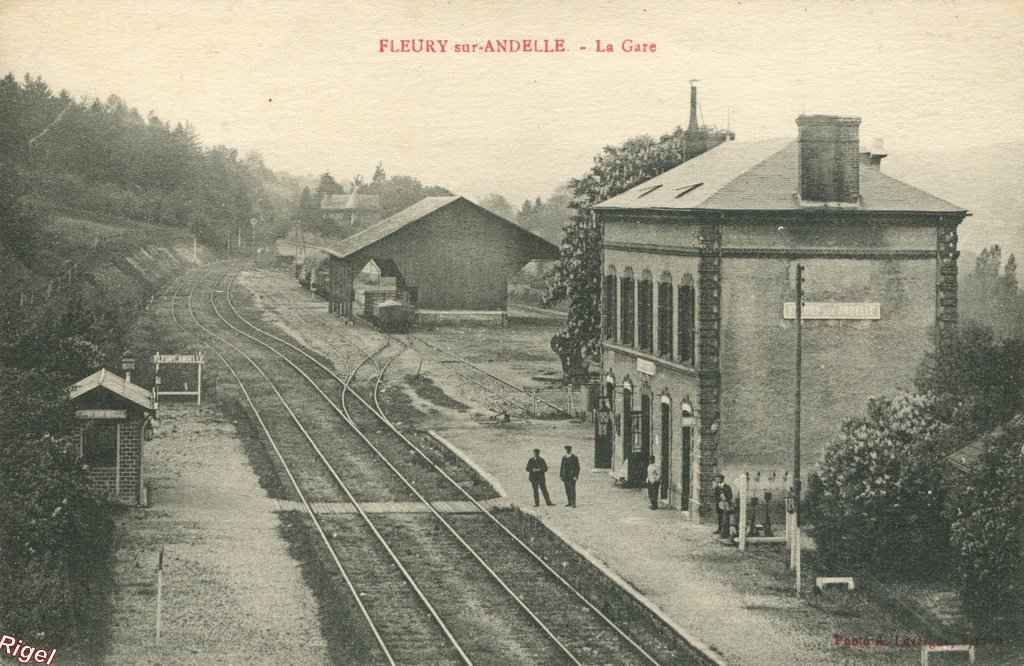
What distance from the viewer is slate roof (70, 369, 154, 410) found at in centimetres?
2350

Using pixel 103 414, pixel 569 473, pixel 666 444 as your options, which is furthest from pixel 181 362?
pixel 666 444

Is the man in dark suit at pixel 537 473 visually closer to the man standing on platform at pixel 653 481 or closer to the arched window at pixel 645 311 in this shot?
the man standing on platform at pixel 653 481

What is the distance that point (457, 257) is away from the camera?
6059cm

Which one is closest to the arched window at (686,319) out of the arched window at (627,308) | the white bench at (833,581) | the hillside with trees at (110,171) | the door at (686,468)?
the door at (686,468)

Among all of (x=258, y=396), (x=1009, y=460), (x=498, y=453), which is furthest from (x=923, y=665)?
(x=258, y=396)

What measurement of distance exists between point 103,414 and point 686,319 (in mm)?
12349

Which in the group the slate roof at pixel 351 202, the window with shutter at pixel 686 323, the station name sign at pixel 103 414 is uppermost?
the slate roof at pixel 351 202

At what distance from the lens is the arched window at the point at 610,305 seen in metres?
30.2

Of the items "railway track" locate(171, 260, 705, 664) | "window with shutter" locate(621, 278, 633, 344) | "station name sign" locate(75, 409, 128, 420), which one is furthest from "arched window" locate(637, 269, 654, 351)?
"station name sign" locate(75, 409, 128, 420)

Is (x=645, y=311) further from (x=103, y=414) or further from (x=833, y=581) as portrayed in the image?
(x=103, y=414)

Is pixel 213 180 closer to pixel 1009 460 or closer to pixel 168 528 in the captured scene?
pixel 168 528

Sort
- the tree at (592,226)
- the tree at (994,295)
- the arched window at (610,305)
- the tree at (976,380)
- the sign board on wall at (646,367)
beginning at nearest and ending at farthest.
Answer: the tree at (976,380) < the tree at (994,295) < the sign board on wall at (646,367) < the arched window at (610,305) < the tree at (592,226)

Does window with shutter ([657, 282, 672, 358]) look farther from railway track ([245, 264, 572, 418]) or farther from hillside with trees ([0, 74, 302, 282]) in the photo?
hillside with trees ([0, 74, 302, 282])

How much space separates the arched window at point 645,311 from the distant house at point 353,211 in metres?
71.5
